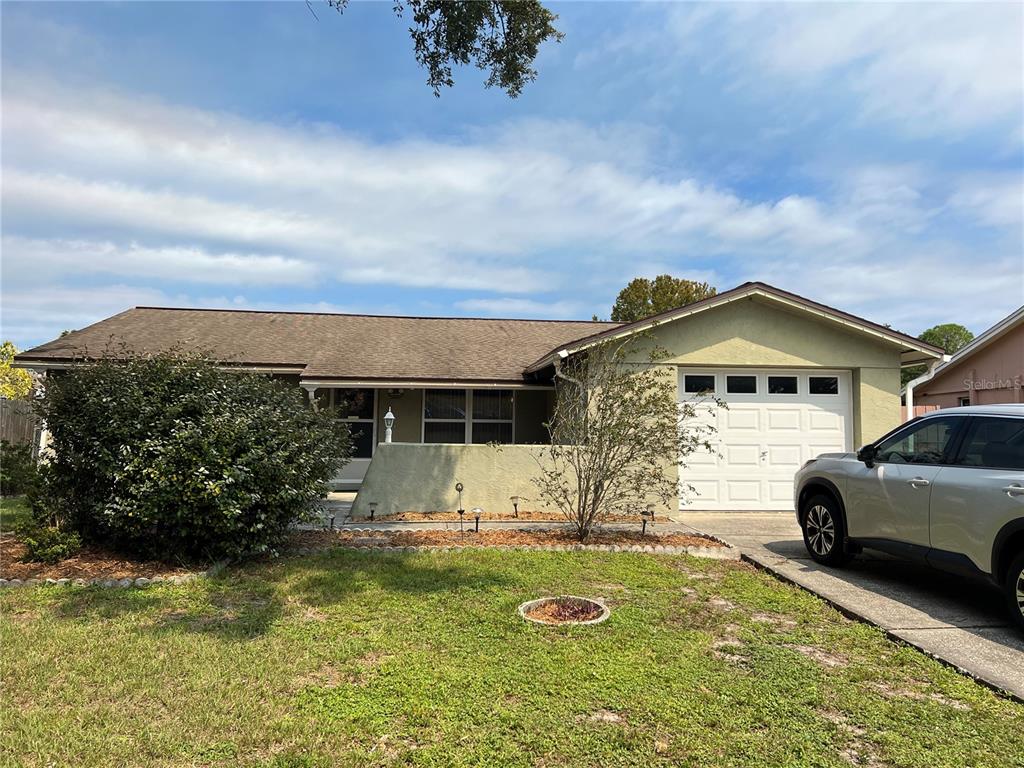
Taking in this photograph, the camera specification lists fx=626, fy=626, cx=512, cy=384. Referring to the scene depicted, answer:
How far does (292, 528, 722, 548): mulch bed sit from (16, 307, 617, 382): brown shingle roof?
15.9ft

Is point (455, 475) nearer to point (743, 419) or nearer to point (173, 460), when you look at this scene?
point (173, 460)

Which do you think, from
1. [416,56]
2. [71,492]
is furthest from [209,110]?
[71,492]

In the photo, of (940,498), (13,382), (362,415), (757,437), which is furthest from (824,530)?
(13,382)

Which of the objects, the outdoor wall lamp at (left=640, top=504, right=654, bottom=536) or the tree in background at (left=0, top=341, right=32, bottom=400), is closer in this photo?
the outdoor wall lamp at (left=640, top=504, right=654, bottom=536)

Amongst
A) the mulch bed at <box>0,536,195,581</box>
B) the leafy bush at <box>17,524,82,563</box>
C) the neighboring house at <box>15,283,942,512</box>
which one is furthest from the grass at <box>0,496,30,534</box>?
the neighboring house at <box>15,283,942,512</box>

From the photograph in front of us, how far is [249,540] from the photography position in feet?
23.6

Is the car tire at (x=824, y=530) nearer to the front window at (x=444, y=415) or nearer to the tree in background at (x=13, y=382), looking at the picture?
the front window at (x=444, y=415)

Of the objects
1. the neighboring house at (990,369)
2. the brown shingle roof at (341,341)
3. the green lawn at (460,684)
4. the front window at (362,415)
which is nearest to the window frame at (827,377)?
the neighboring house at (990,369)

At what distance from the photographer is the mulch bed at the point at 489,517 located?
10289 mm

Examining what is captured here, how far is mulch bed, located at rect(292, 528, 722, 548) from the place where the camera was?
8391mm

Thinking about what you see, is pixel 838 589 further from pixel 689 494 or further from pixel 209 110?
pixel 209 110

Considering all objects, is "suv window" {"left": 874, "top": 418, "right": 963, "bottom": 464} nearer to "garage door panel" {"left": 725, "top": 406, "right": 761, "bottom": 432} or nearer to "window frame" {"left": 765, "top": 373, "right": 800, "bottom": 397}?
"garage door panel" {"left": 725, "top": 406, "right": 761, "bottom": 432}

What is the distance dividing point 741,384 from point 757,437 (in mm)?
1009

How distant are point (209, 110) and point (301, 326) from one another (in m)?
8.23
